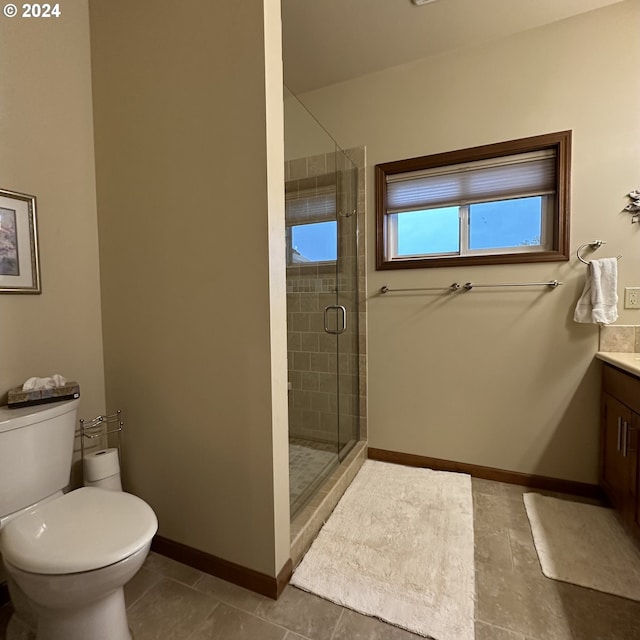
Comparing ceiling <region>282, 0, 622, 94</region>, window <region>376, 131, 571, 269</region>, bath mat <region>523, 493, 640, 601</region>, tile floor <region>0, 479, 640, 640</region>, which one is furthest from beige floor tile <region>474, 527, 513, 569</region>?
ceiling <region>282, 0, 622, 94</region>

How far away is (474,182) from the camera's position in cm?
219

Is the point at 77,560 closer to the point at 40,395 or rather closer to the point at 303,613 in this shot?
the point at 40,395

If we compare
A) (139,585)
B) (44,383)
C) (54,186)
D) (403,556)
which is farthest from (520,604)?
(54,186)

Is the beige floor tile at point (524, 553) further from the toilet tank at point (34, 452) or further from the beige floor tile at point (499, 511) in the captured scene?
the toilet tank at point (34, 452)

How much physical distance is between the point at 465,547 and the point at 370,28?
2852 mm

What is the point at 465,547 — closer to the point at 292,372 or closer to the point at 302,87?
the point at 292,372

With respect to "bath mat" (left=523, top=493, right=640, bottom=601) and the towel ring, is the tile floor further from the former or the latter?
the towel ring

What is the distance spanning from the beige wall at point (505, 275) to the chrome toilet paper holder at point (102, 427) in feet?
5.32

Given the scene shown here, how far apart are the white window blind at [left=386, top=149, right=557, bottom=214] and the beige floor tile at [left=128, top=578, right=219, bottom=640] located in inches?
94.2

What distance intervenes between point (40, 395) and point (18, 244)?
0.62 metres

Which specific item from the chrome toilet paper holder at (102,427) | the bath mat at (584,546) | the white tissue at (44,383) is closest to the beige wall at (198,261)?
the chrome toilet paper holder at (102,427)

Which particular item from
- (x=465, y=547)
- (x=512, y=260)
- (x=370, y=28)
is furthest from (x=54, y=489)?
(x=370, y=28)

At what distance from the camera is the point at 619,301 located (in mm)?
1885

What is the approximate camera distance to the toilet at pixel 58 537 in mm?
929
